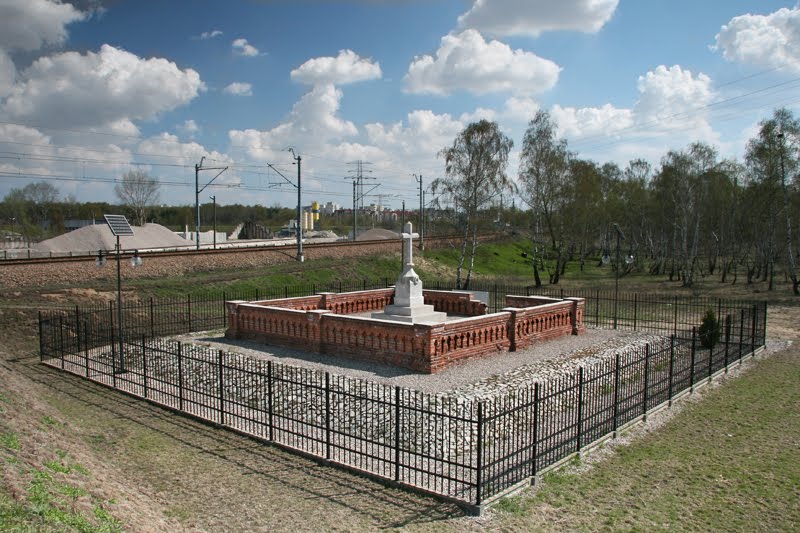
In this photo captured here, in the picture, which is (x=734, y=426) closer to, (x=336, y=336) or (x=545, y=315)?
(x=545, y=315)

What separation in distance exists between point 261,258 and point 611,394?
29.7m

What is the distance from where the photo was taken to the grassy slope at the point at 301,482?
22.5 ft

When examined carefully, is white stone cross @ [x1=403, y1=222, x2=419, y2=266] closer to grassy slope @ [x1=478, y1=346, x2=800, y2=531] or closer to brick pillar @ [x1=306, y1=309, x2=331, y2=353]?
brick pillar @ [x1=306, y1=309, x2=331, y2=353]

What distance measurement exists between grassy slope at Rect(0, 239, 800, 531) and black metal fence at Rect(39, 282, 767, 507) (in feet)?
1.57

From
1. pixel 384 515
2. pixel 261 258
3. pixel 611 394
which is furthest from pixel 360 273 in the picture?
pixel 384 515

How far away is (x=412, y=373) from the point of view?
14625mm

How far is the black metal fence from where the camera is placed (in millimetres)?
8578

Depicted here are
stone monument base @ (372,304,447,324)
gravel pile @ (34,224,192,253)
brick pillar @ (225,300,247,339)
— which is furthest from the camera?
gravel pile @ (34,224,192,253)

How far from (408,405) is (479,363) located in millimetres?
6316

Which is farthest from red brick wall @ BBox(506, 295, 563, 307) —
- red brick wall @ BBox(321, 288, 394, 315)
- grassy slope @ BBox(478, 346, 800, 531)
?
grassy slope @ BBox(478, 346, 800, 531)

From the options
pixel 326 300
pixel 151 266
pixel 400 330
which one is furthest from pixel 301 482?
pixel 151 266

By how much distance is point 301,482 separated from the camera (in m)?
8.65

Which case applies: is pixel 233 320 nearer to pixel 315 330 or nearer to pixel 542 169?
pixel 315 330

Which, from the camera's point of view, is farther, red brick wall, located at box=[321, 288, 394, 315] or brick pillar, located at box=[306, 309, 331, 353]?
red brick wall, located at box=[321, 288, 394, 315]
